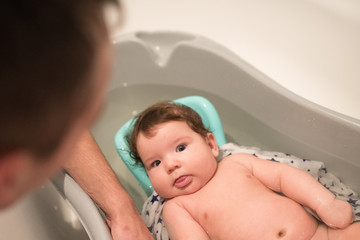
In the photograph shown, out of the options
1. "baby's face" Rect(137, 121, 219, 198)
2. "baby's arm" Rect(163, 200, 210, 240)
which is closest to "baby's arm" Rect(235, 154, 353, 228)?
"baby's face" Rect(137, 121, 219, 198)

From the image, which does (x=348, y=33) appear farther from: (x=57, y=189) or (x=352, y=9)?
(x=57, y=189)

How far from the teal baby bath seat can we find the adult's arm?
0.19 metres

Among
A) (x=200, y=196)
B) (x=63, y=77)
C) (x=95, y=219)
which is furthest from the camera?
(x=200, y=196)

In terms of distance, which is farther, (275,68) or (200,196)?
(275,68)

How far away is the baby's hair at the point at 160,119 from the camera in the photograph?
1.10 metres

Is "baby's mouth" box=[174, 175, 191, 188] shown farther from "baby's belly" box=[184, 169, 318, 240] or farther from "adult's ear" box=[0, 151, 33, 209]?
"adult's ear" box=[0, 151, 33, 209]

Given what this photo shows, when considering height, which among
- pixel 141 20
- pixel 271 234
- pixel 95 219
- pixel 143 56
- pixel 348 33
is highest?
pixel 141 20

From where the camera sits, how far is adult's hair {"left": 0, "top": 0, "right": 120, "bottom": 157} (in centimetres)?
32

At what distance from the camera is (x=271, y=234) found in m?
0.97

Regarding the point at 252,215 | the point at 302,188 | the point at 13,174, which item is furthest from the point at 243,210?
the point at 13,174

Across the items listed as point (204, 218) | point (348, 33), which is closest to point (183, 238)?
point (204, 218)

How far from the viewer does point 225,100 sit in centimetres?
144

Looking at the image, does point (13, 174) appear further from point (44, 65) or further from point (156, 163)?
point (156, 163)

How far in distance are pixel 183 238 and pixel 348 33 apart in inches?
40.4
